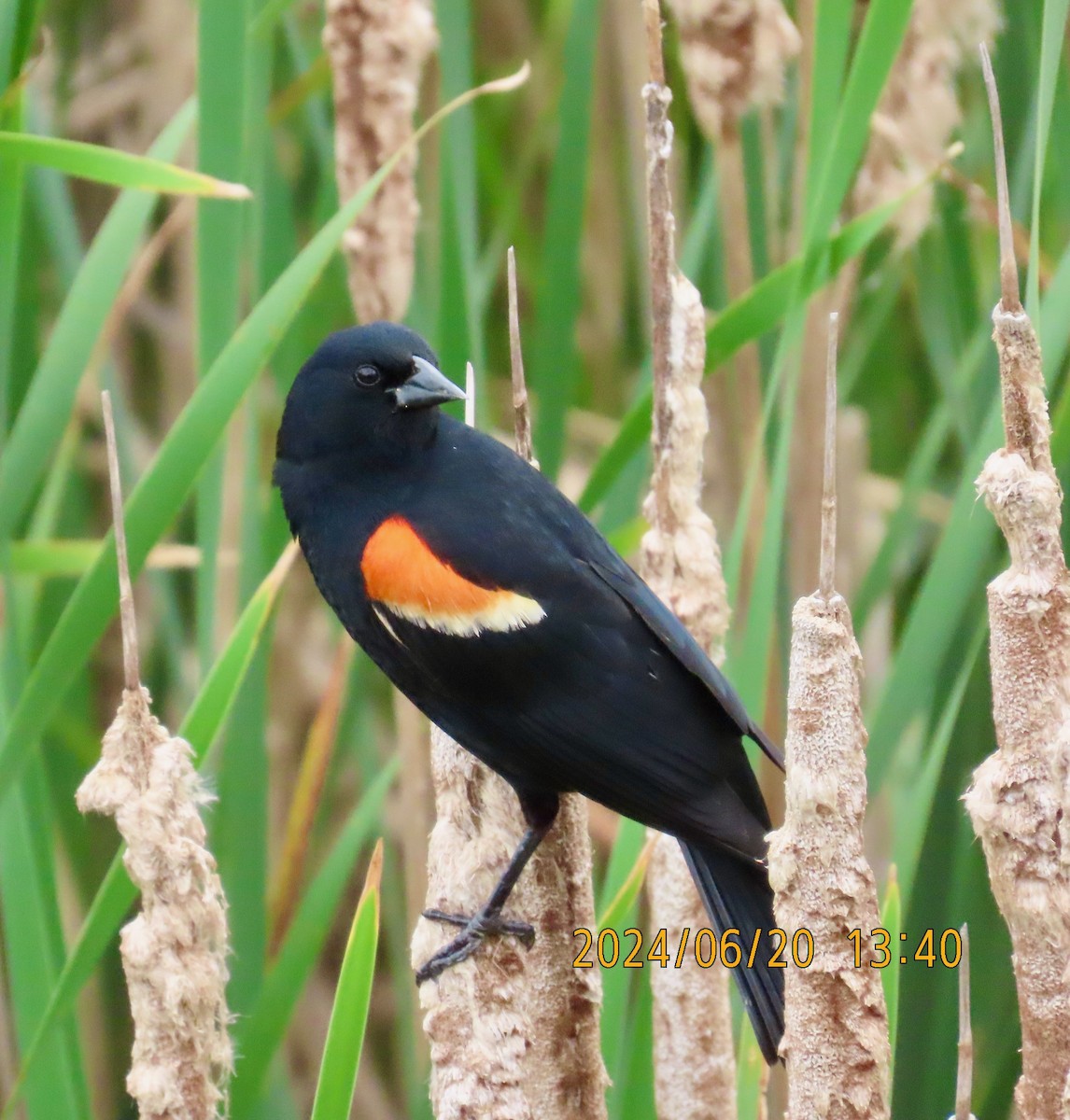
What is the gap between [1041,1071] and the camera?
2.82 feet

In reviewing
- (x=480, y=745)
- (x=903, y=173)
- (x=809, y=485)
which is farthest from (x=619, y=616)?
(x=903, y=173)

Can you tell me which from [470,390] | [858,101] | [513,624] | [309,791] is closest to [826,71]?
[858,101]

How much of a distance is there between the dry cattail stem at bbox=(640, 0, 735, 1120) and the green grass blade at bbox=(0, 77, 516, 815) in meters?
0.30

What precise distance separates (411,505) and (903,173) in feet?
2.17

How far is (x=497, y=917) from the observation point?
115 centimetres

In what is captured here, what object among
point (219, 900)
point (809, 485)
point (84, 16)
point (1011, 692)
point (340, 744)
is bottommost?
point (219, 900)

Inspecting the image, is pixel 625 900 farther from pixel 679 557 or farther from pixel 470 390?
pixel 470 390

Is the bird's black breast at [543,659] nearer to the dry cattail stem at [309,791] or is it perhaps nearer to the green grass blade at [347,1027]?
the dry cattail stem at [309,791]

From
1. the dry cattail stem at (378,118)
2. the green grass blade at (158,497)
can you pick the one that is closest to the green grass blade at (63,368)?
the green grass blade at (158,497)

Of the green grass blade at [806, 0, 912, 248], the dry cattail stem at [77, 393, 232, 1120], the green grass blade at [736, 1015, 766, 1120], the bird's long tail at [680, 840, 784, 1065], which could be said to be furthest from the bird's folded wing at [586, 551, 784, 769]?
the dry cattail stem at [77, 393, 232, 1120]

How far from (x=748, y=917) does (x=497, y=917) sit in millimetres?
233

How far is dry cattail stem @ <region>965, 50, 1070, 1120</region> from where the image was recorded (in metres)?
0.85

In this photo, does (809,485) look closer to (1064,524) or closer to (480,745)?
(1064,524)

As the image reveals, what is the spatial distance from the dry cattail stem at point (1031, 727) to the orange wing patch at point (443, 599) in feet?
1.93
